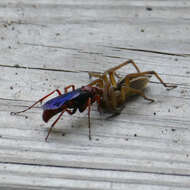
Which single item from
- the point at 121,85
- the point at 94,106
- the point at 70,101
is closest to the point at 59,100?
the point at 70,101

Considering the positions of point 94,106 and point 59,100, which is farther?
point 94,106

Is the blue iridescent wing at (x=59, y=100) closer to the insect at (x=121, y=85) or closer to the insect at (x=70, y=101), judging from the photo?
Answer: the insect at (x=70, y=101)

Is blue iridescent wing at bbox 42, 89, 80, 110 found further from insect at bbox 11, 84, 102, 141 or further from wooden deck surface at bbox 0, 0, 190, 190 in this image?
wooden deck surface at bbox 0, 0, 190, 190

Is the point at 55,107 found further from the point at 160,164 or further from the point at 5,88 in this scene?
the point at 160,164

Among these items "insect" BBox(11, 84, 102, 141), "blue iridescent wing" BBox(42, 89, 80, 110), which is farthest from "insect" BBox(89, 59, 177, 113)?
"blue iridescent wing" BBox(42, 89, 80, 110)

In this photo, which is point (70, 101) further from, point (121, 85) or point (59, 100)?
point (121, 85)

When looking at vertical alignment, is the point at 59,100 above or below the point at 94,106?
above

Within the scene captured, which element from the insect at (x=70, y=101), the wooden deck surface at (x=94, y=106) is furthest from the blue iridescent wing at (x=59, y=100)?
the wooden deck surface at (x=94, y=106)

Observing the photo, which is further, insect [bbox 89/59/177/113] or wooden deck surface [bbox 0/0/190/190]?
insect [bbox 89/59/177/113]
